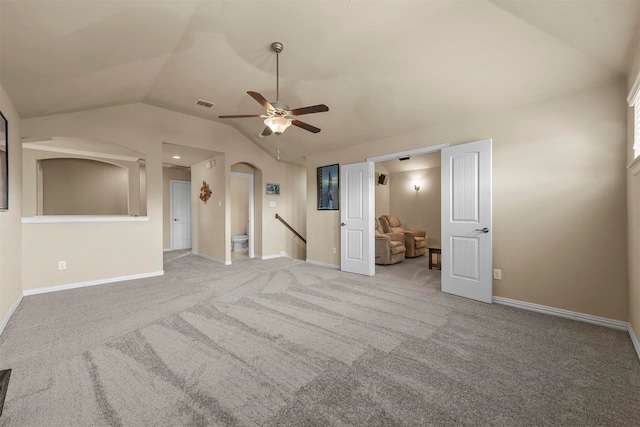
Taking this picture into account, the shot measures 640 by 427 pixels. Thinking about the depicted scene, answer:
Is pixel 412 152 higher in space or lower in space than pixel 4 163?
higher

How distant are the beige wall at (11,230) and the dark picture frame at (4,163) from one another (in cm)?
9

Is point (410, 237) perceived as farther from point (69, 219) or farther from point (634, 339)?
point (69, 219)

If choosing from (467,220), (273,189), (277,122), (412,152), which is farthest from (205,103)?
(467,220)

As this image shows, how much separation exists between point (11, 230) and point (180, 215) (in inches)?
199

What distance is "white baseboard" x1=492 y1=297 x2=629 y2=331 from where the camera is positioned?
2.51m

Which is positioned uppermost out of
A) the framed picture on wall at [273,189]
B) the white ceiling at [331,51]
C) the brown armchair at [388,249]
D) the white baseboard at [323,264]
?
the white ceiling at [331,51]

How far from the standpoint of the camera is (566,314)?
277cm

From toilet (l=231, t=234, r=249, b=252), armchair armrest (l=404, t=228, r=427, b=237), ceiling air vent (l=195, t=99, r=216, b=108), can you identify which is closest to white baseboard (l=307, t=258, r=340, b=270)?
toilet (l=231, t=234, r=249, b=252)

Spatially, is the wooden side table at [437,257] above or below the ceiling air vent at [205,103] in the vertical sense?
below

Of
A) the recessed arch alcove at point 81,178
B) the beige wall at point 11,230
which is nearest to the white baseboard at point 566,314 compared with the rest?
the beige wall at point 11,230

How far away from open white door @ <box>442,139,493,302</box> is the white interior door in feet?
23.9

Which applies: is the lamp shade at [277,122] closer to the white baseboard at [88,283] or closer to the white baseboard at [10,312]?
the white baseboard at [10,312]

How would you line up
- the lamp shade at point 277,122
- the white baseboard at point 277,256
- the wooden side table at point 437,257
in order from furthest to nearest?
the white baseboard at point 277,256
the wooden side table at point 437,257
the lamp shade at point 277,122

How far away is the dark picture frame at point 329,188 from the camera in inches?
205
